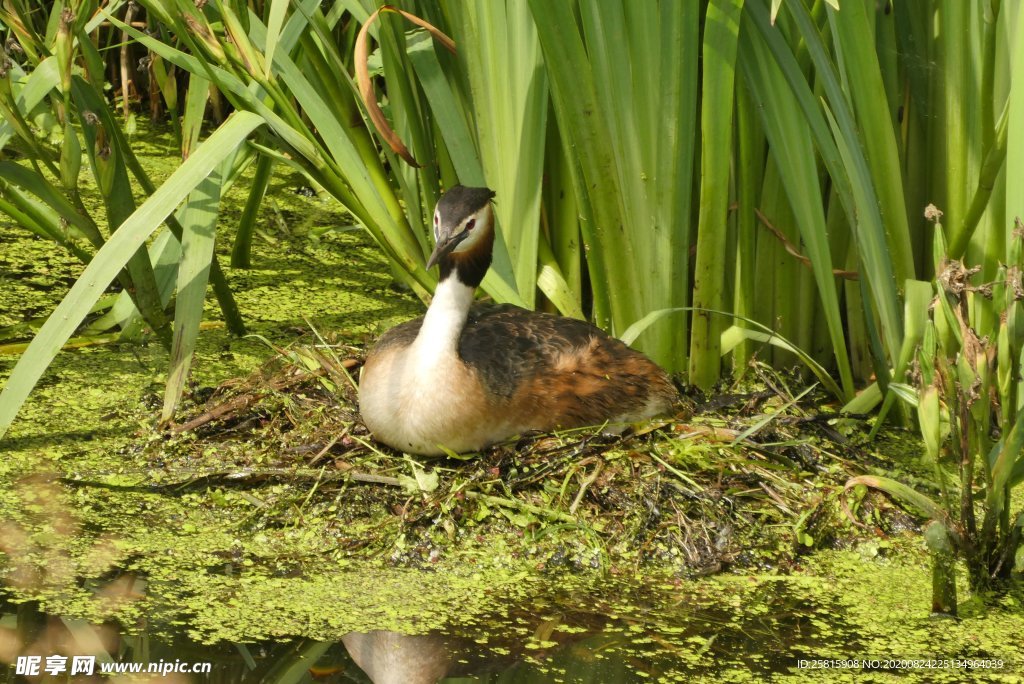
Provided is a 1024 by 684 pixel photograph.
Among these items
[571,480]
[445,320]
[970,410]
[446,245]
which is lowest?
[571,480]

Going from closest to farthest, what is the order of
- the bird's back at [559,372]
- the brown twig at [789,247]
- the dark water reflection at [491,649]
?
1. the dark water reflection at [491,649]
2. the bird's back at [559,372]
3. the brown twig at [789,247]

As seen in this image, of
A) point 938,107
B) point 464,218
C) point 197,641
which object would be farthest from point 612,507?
point 938,107

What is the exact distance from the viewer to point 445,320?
3.73 metres

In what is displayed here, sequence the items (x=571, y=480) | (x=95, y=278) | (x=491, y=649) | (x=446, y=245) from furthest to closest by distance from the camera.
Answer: (x=446, y=245)
(x=571, y=480)
(x=95, y=278)
(x=491, y=649)

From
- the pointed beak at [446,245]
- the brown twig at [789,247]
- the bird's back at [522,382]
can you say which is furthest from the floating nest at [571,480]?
the pointed beak at [446,245]

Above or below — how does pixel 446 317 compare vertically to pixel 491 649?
above

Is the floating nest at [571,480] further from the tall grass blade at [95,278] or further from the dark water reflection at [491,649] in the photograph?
the tall grass blade at [95,278]

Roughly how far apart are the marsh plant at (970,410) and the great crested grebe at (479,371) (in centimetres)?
84

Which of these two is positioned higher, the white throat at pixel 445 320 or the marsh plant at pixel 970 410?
the white throat at pixel 445 320

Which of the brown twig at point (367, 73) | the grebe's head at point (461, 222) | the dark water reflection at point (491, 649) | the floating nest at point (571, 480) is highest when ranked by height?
the brown twig at point (367, 73)

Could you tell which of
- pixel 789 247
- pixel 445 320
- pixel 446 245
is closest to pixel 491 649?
pixel 445 320

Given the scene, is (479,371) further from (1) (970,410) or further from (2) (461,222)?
(1) (970,410)

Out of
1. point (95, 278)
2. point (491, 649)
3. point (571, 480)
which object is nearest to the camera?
point (491, 649)

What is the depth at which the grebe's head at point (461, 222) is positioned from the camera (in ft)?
12.1
